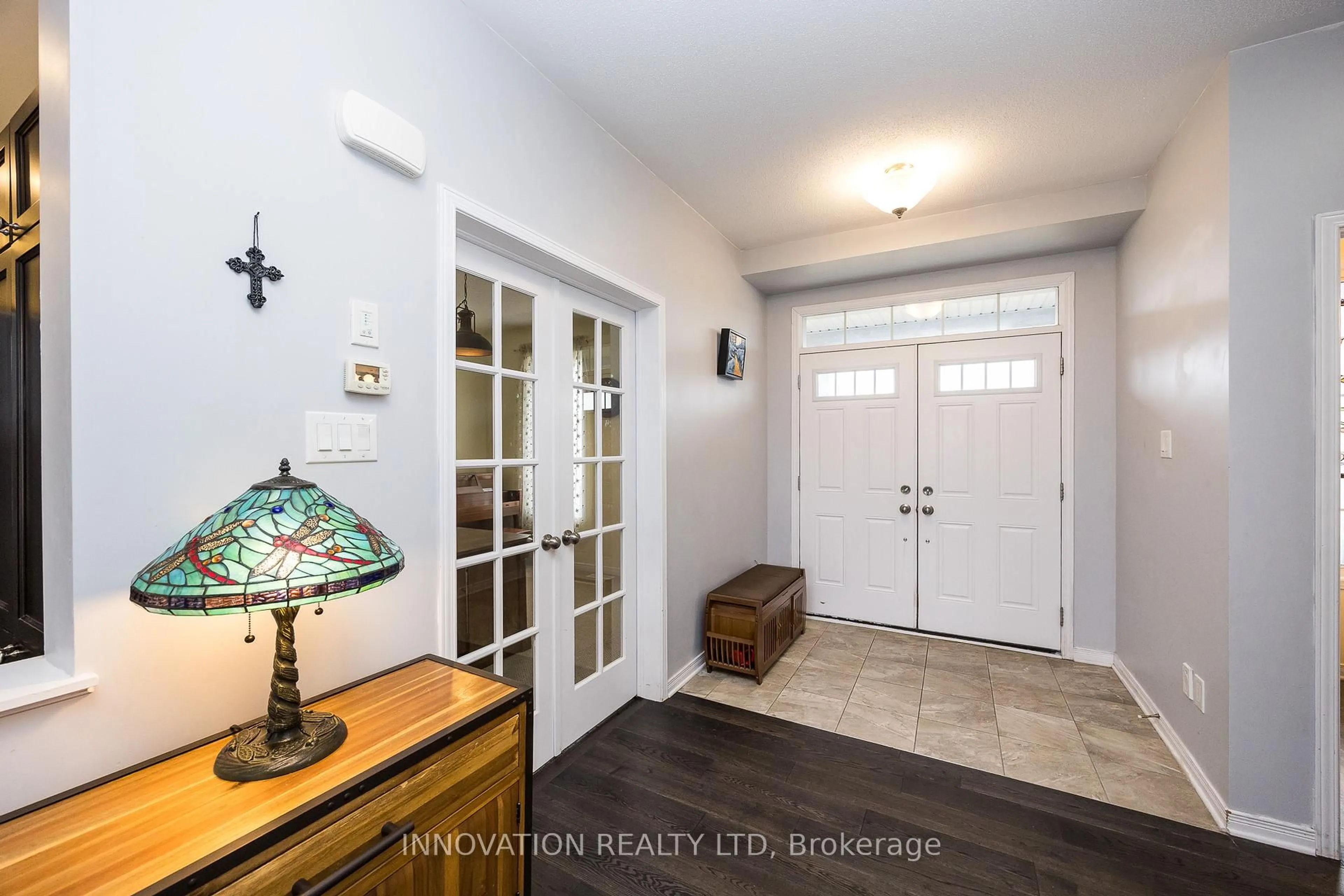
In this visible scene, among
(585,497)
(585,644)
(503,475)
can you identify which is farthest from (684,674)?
(503,475)

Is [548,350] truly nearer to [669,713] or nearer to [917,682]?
[669,713]

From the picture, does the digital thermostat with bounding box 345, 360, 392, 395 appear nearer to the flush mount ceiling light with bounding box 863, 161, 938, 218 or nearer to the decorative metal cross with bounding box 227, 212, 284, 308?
the decorative metal cross with bounding box 227, 212, 284, 308

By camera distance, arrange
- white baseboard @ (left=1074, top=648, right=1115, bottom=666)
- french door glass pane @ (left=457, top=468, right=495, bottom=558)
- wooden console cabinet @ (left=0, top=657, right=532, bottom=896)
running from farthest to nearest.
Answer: white baseboard @ (left=1074, top=648, right=1115, bottom=666) → french door glass pane @ (left=457, top=468, right=495, bottom=558) → wooden console cabinet @ (left=0, top=657, right=532, bottom=896)

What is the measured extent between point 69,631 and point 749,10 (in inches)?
92.1

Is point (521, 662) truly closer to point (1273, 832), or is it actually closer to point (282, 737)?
point (282, 737)

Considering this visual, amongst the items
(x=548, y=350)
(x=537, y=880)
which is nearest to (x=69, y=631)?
(x=537, y=880)

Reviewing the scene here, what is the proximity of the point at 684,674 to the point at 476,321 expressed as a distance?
220 cm

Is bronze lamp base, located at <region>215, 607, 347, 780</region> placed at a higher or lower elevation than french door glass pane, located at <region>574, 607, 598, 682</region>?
higher

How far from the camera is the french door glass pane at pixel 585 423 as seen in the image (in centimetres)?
245

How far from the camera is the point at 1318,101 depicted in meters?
1.79

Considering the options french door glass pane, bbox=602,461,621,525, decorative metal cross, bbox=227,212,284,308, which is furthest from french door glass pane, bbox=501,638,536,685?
decorative metal cross, bbox=227,212,284,308

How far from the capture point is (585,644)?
2510 mm

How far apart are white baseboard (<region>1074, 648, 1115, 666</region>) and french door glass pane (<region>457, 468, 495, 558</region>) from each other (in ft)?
11.7

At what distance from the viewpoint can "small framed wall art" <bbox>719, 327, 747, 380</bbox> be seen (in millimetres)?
3460
